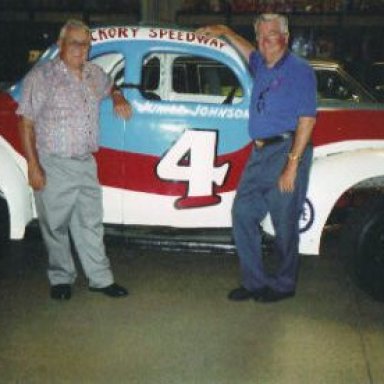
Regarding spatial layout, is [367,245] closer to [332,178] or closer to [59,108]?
[332,178]

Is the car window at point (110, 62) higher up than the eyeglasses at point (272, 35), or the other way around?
the eyeglasses at point (272, 35)

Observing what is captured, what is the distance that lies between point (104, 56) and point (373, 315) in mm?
2598

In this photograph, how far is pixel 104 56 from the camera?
17.1 ft

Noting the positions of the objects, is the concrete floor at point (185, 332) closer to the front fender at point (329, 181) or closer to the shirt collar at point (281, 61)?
the front fender at point (329, 181)

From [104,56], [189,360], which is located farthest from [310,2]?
[189,360]

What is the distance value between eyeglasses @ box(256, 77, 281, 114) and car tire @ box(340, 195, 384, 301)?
98 centimetres

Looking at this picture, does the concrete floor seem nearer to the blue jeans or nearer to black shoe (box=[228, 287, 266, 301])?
black shoe (box=[228, 287, 266, 301])

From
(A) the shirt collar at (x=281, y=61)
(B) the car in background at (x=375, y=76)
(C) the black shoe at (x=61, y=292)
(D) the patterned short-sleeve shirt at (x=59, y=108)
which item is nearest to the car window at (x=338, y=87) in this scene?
(A) the shirt collar at (x=281, y=61)

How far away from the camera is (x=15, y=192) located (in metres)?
4.93

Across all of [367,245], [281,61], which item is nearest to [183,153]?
[281,61]

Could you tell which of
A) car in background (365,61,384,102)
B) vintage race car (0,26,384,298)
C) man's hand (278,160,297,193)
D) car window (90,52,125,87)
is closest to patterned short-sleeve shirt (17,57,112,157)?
vintage race car (0,26,384,298)

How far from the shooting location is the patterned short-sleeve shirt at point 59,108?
4.49 m

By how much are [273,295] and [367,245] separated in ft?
2.34

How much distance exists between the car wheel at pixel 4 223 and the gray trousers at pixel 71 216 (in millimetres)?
423
